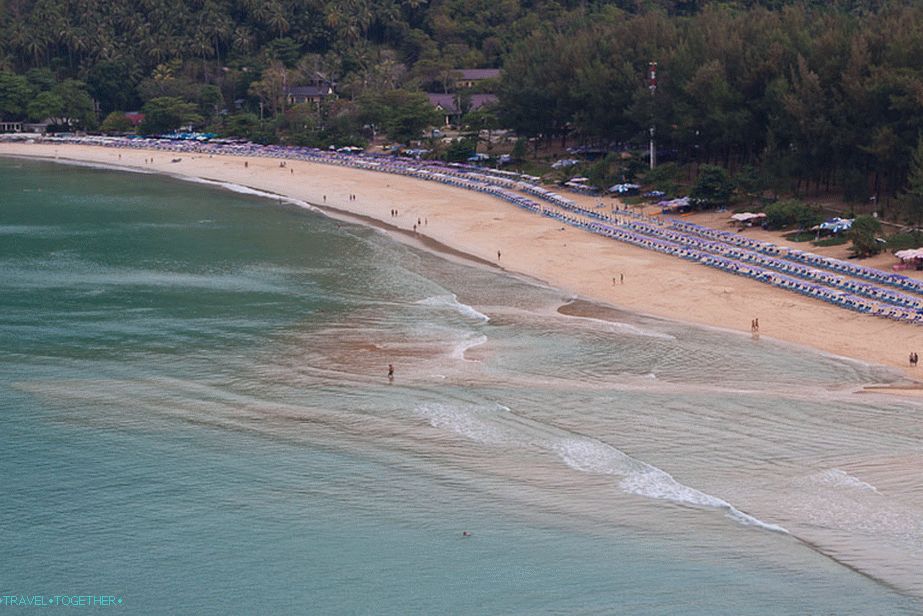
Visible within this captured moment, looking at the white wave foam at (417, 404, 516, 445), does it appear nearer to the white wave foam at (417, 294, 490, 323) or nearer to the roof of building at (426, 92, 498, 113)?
the white wave foam at (417, 294, 490, 323)

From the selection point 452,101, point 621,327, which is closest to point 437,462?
point 621,327

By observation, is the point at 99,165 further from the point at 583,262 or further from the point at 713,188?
the point at 583,262

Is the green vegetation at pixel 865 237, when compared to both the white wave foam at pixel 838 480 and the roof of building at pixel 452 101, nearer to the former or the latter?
the white wave foam at pixel 838 480

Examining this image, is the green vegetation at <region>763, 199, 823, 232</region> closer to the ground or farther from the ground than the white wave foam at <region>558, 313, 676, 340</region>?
farther from the ground

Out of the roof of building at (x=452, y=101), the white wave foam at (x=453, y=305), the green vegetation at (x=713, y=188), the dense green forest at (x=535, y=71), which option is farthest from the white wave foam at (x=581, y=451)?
the roof of building at (x=452, y=101)

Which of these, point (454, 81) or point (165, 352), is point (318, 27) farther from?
point (165, 352)

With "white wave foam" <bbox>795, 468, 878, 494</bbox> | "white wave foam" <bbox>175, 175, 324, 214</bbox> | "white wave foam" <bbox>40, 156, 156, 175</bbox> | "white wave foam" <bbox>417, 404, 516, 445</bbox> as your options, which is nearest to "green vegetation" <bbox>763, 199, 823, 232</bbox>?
"white wave foam" <bbox>417, 404, 516, 445</bbox>
